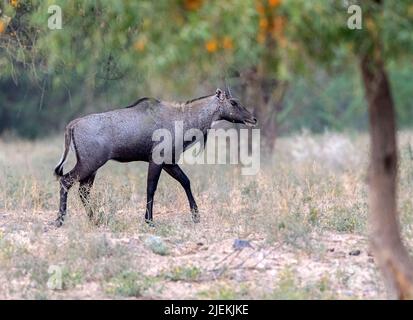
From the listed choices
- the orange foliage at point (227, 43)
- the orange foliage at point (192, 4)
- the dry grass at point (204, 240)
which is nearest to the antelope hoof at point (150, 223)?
the dry grass at point (204, 240)

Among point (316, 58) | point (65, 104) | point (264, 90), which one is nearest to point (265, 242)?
point (316, 58)

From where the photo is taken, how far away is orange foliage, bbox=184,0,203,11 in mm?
6309

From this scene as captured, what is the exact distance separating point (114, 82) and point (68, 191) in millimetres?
2794

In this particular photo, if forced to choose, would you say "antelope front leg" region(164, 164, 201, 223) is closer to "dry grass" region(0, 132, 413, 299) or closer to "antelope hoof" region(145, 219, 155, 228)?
"dry grass" region(0, 132, 413, 299)

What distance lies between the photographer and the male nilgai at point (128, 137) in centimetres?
1141

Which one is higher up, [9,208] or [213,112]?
[213,112]

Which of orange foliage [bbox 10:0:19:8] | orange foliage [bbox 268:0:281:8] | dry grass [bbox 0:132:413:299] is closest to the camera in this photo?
orange foliage [bbox 268:0:281:8]

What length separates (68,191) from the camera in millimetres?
11789

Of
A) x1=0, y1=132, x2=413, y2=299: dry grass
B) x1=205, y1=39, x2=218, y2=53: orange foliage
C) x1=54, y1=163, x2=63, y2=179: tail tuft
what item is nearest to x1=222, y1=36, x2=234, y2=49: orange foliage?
x1=205, y1=39, x2=218, y2=53: orange foliage

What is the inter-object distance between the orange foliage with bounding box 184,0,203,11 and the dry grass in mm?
2883

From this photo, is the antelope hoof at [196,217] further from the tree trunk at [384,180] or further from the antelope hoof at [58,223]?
the tree trunk at [384,180]
